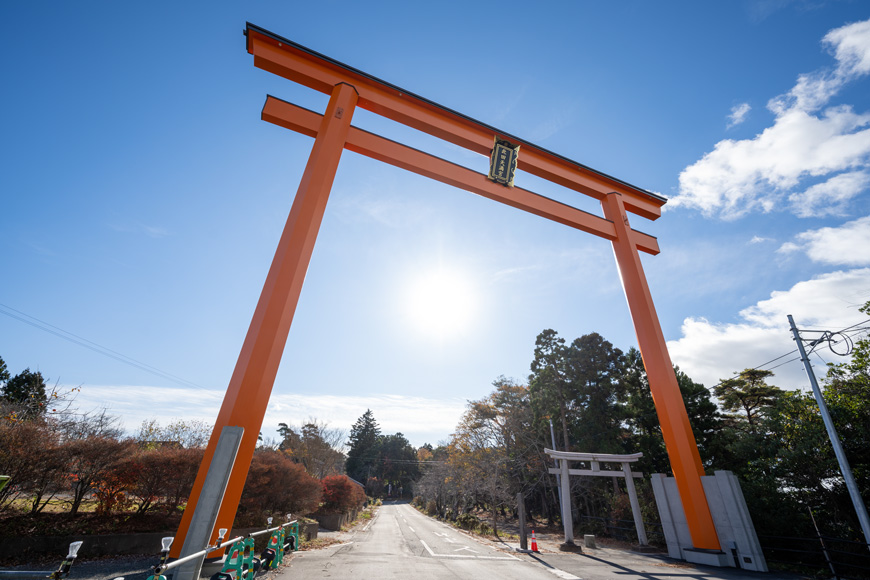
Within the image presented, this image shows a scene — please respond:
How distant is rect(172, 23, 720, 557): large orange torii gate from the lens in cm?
542

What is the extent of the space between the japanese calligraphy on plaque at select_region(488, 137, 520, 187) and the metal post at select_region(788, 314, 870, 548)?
8.58 metres

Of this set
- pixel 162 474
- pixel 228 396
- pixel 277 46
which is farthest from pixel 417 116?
pixel 162 474

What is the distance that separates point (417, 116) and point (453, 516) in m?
27.1

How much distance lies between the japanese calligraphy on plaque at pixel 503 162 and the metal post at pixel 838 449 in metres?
8.58

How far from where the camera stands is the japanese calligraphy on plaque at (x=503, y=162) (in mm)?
8786

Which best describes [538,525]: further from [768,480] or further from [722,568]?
[722,568]

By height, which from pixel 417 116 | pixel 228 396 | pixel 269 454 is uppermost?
pixel 417 116

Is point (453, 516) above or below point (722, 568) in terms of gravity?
below

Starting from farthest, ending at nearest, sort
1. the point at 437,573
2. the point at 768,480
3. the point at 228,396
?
the point at 768,480
the point at 437,573
the point at 228,396

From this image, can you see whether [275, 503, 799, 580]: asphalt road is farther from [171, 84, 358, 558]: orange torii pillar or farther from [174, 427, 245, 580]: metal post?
[171, 84, 358, 558]: orange torii pillar

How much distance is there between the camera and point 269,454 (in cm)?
1187

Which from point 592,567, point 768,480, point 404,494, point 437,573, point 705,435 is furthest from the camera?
point 404,494

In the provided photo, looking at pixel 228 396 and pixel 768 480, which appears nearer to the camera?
pixel 228 396

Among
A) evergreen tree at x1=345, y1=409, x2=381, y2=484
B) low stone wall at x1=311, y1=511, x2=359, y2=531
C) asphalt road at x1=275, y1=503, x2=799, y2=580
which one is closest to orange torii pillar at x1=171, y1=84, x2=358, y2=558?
asphalt road at x1=275, y1=503, x2=799, y2=580
